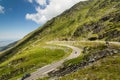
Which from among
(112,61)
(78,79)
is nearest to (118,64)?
(112,61)

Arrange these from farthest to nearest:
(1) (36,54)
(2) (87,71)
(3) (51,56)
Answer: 1. (1) (36,54)
2. (3) (51,56)
3. (2) (87,71)

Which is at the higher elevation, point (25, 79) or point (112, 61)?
point (112, 61)

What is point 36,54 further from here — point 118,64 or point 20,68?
point 118,64

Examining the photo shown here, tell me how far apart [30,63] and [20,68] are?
28.8 ft

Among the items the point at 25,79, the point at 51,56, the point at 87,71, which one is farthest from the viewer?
the point at 51,56

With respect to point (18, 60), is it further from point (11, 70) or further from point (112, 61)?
point (112, 61)

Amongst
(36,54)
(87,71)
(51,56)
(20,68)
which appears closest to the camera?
(87,71)

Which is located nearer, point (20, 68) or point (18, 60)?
point (20, 68)

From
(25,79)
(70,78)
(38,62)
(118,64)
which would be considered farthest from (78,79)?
(38,62)

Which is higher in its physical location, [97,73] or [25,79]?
[97,73]

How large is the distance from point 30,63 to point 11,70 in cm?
1708

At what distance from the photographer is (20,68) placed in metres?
154

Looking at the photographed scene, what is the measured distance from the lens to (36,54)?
182 meters

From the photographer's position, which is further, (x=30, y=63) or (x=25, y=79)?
(x=30, y=63)
